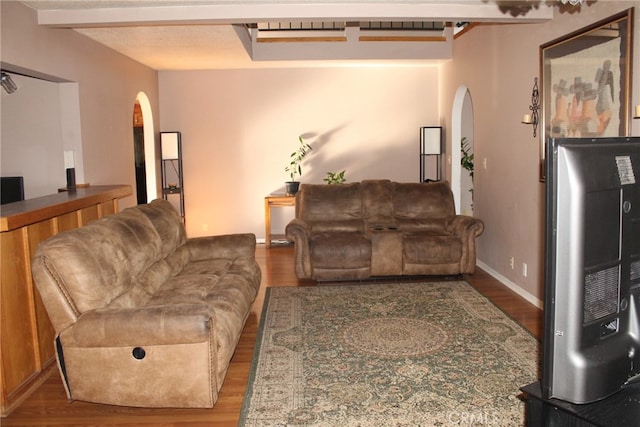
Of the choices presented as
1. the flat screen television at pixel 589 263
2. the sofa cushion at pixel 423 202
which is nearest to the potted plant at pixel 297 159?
the sofa cushion at pixel 423 202

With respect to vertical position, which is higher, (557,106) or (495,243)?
(557,106)

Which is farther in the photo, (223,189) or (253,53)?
(223,189)

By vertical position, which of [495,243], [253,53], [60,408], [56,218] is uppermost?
[253,53]

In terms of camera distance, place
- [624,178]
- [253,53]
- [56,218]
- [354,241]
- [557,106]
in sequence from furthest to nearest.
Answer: [253,53] < [354,241] < [557,106] < [56,218] < [624,178]

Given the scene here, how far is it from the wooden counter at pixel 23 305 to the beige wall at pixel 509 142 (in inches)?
145

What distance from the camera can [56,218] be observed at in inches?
139

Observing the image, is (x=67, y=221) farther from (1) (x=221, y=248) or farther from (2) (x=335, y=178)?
(2) (x=335, y=178)

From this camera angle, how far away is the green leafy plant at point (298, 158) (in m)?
7.57

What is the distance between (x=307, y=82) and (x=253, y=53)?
1018 millimetres

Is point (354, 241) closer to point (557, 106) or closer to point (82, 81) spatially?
point (557, 106)

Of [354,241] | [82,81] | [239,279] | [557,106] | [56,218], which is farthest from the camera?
[354,241]

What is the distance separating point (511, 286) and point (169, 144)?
4822mm

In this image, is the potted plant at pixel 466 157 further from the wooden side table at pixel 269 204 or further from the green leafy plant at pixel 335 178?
the wooden side table at pixel 269 204

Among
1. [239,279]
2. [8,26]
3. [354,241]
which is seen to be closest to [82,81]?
[8,26]
